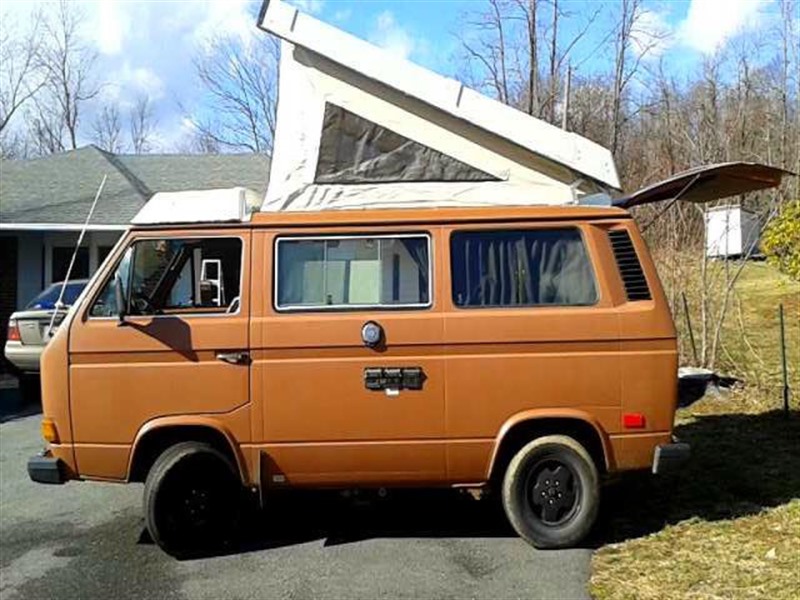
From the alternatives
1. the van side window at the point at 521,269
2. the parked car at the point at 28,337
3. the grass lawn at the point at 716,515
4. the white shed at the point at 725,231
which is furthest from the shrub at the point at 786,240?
the parked car at the point at 28,337

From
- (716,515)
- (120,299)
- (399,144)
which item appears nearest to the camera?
(120,299)

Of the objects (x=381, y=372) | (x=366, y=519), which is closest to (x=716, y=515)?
(x=366, y=519)

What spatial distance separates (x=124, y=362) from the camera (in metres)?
5.72

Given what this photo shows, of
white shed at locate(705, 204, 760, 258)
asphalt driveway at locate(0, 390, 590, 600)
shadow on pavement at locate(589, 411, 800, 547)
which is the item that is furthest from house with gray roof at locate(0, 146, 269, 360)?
shadow on pavement at locate(589, 411, 800, 547)

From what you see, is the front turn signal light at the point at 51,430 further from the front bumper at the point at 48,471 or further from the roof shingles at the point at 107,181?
the roof shingles at the point at 107,181

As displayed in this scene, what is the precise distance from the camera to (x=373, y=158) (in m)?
6.52

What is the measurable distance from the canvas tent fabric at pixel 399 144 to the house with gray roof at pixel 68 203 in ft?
26.9

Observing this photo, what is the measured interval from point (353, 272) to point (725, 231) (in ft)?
24.9

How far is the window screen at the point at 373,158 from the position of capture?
6.46 meters

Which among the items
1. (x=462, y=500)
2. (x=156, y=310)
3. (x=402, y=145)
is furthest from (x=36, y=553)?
(x=402, y=145)

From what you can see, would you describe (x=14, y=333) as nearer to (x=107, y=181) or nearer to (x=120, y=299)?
(x=107, y=181)

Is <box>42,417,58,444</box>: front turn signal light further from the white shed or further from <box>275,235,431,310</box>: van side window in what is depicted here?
the white shed

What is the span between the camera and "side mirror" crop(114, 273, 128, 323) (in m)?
5.66

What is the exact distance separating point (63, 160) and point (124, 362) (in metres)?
17.0
